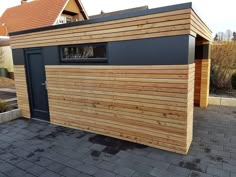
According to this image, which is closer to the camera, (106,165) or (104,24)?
(106,165)

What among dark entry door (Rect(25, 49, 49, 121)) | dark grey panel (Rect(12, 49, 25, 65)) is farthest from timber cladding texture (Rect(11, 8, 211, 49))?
dark grey panel (Rect(12, 49, 25, 65))

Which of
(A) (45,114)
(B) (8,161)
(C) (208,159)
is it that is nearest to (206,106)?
(C) (208,159)

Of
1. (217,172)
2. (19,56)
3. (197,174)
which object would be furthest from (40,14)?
(217,172)

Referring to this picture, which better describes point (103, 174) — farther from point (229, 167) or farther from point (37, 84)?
point (37, 84)

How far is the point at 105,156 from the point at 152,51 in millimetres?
2032

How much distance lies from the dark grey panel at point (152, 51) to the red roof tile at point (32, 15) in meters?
9.90

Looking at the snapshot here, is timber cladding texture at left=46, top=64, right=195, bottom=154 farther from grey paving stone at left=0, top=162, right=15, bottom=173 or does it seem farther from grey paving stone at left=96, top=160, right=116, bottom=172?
grey paving stone at left=0, top=162, right=15, bottom=173

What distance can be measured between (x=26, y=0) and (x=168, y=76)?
18355 mm

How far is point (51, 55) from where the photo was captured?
471 centimetres

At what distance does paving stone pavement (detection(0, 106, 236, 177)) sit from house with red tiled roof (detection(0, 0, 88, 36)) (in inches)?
387

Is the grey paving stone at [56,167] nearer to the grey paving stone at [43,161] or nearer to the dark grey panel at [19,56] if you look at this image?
the grey paving stone at [43,161]

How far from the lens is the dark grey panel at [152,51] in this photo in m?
2.99

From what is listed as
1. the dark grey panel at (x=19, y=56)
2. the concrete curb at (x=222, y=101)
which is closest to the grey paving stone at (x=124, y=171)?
the dark grey panel at (x=19, y=56)

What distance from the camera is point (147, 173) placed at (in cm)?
278
